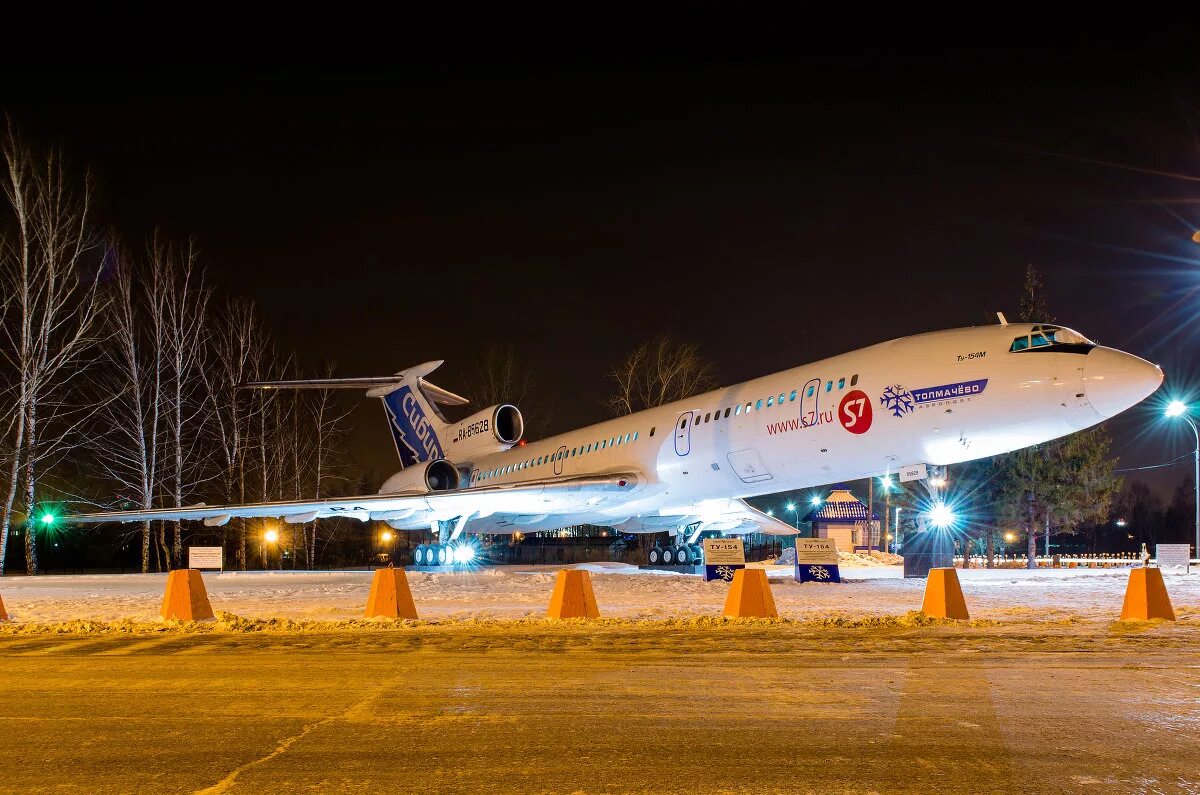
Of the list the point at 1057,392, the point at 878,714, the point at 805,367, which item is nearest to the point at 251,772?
the point at 878,714

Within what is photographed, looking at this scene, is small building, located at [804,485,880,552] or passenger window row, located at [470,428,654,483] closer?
passenger window row, located at [470,428,654,483]

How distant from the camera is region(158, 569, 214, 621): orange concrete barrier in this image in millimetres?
10422

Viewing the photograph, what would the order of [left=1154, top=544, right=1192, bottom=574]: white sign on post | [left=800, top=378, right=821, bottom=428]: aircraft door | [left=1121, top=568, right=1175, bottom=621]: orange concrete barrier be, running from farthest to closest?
1. [left=1154, top=544, right=1192, bottom=574]: white sign on post
2. [left=800, top=378, right=821, bottom=428]: aircraft door
3. [left=1121, top=568, right=1175, bottom=621]: orange concrete barrier

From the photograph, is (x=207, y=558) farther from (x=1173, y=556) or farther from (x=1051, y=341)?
(x=1173, y=556)

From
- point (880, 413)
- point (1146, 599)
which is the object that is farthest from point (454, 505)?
point (1146, 599)

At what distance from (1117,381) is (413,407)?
24.1 m

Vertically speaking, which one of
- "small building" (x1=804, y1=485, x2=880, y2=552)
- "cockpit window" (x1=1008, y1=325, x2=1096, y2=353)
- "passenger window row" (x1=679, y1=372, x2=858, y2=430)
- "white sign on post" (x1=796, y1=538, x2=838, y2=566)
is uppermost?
"cockpit window" (x1=1008, y1=325, x2=1096, y2=353)

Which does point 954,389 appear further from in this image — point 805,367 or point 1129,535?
point 1129,535

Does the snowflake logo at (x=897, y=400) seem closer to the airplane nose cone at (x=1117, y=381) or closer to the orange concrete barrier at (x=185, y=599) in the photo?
the airplane nose cone at (x=1117, y=381)

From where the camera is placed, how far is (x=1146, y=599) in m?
10.0

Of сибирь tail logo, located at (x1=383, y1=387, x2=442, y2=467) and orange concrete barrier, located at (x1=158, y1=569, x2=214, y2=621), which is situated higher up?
сибирь tail logo, located at (x1=383, y1=387, x2=442, y2=467)

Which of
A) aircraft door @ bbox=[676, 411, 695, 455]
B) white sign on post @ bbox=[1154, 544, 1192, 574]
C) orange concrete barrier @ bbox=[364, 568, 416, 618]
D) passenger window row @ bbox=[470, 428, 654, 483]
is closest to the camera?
orange concrete barrier @ bbox=[364, 568, 416, 618]

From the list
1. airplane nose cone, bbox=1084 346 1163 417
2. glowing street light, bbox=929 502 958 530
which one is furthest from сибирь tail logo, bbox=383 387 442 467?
airplane nose cone, bbox=1084 346 1163 417

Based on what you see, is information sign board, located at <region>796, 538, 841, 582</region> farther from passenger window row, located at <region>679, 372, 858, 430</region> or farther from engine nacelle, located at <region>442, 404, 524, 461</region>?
engine nacelle, located at <region>442, 404, 524, 461</region>
